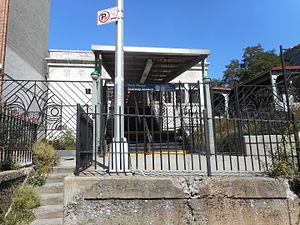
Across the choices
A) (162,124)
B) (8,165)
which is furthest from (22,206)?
(162,124)

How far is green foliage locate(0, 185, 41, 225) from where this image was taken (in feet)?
10.3

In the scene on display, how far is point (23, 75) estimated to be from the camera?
10.9m

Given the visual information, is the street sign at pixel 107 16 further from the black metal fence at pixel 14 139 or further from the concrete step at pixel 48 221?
the concrete step at pixel 48 221

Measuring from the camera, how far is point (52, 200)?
3.62 meters

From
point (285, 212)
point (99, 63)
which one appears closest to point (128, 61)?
point (99, 63)

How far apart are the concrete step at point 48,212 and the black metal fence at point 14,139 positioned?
1.13 meters

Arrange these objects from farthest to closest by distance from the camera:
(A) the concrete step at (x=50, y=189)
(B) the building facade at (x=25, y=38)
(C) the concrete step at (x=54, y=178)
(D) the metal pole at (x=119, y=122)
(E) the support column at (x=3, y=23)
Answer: (B) the building facade at (x=25, y=38)
(E) the support column at (x=3, y=23)
(C) the concrete step at (x=54, y=178)
(A) the concrete step at (x=50, y=189)
(D) the metal pole at (x=119, y=122)

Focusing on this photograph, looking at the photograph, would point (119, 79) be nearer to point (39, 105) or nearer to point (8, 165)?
point (8, 165)

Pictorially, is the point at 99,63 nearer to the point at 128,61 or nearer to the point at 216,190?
the point at 128,61

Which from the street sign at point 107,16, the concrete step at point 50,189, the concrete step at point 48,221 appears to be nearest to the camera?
the concrete step at point 48,221

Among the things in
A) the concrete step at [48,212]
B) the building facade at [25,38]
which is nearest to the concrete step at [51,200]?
the concrete step at [48,212]

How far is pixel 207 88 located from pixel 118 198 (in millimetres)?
5648

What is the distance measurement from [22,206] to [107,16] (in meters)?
3.65

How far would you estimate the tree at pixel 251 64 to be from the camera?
28.6m
